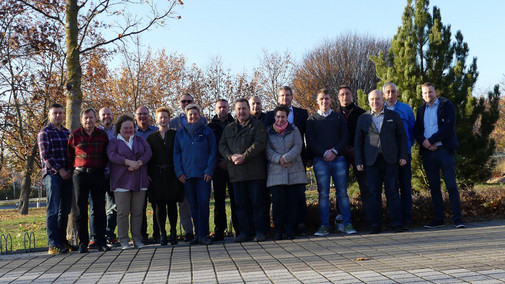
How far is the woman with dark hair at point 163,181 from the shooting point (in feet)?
25.2

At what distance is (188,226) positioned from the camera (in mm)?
8250

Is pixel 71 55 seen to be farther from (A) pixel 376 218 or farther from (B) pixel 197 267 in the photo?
(A) pixel 376 218

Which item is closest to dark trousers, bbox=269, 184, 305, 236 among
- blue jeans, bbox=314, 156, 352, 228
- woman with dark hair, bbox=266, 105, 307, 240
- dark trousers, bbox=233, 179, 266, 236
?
woman with dark hair, bbox=266, 105, 307, 240

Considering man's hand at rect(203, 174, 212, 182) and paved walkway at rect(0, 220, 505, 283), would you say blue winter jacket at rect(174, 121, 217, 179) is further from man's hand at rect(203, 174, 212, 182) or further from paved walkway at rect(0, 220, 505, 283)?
paved walkway at rect(0, 220, 505, 283)

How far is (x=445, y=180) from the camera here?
26.8 ft

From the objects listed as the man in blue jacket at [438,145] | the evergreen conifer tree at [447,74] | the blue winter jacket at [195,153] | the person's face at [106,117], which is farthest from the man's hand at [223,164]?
the evergreen conifer tree at [447,74]

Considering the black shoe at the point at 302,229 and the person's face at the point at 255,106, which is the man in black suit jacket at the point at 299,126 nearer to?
the black shoe at the point at 302,229

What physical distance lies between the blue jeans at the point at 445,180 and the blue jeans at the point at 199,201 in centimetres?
374

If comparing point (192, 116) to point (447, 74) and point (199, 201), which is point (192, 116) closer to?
point (199, 201)

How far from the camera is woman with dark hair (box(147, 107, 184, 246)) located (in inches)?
302

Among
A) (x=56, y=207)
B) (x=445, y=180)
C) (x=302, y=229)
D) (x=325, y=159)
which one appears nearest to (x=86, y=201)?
(x=56, y=207)

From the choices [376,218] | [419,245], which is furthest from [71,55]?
[419,245]

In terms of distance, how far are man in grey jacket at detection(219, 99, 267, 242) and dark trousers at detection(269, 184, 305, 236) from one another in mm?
200

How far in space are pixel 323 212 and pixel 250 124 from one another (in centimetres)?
188
